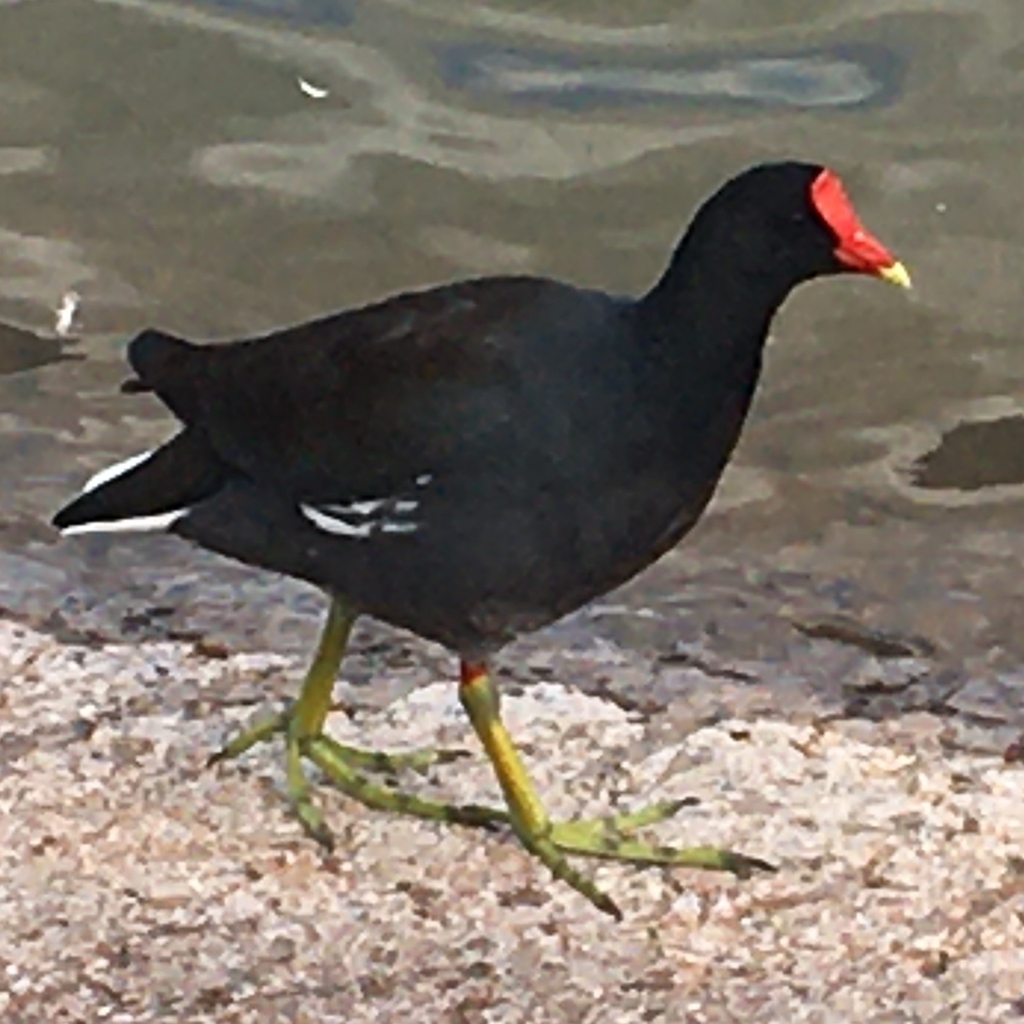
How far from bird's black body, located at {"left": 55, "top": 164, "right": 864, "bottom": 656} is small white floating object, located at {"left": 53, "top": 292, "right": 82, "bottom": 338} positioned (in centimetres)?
271

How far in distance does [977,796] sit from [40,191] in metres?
3.98

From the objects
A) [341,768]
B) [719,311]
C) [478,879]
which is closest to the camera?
[719,311]

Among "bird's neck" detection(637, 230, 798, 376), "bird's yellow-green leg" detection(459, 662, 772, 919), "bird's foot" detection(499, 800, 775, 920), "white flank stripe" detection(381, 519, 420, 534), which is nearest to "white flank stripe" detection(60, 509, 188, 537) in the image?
"white flank stripe" detection(381, 519, 420, 534)

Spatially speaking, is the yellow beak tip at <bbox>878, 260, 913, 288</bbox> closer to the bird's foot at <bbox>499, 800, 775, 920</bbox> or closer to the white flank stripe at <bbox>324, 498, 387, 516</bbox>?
the white flank stripe at <bbox>324, 498, 387, 516</bbox>

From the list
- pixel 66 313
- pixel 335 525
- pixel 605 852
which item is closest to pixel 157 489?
pixel 335 525

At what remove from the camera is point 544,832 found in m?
3.73

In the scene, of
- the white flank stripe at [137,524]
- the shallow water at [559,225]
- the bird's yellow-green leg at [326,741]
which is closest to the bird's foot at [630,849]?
the bird's yellow-green leg at [326,741]

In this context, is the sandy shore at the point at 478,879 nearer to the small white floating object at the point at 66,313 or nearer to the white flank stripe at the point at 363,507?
the white flank stripe at the point at 363,507

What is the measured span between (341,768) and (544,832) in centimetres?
39

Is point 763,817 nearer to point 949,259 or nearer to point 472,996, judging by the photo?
point 472,996

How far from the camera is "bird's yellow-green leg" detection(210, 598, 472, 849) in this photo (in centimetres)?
392

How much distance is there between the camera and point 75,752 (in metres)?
3.97

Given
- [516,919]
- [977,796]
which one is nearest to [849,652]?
[977,796]

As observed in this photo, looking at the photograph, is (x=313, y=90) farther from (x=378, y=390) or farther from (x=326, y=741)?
(x=378, y=390)
